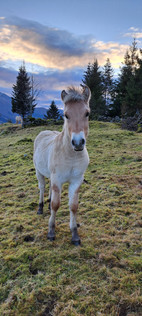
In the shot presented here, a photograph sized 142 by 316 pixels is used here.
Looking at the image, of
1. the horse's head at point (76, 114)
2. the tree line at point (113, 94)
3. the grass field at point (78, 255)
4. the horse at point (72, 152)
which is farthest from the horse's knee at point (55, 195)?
the tree line at point (113, 94)

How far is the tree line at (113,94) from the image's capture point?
25261 millimetres

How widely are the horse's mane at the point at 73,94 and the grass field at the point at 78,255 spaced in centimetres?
255

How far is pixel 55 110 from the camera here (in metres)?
40.9

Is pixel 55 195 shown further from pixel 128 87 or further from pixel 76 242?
pixel 128 87

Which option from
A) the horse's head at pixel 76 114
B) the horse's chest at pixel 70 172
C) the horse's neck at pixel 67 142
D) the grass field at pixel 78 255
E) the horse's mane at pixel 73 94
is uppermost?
the horse's mane at pixel 73 94

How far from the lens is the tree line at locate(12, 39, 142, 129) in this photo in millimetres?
25261

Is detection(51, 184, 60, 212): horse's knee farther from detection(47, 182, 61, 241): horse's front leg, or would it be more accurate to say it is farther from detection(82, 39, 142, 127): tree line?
detection(82, 39, 142, 127): tree line

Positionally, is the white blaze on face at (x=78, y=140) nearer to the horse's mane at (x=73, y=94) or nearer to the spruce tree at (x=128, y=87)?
the horse's mane at (x=73, y=94)

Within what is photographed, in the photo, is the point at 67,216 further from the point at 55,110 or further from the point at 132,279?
the point at 55,110

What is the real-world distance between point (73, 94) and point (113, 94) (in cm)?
3763

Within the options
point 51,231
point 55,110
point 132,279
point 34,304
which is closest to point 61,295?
point 34,304

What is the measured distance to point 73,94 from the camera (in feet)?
9.31

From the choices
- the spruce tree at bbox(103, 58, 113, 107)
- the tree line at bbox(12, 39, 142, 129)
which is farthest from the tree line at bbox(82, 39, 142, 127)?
the spruce tree at bbox(103, 58, 113, 107)

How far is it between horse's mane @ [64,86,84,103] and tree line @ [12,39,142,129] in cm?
1927
